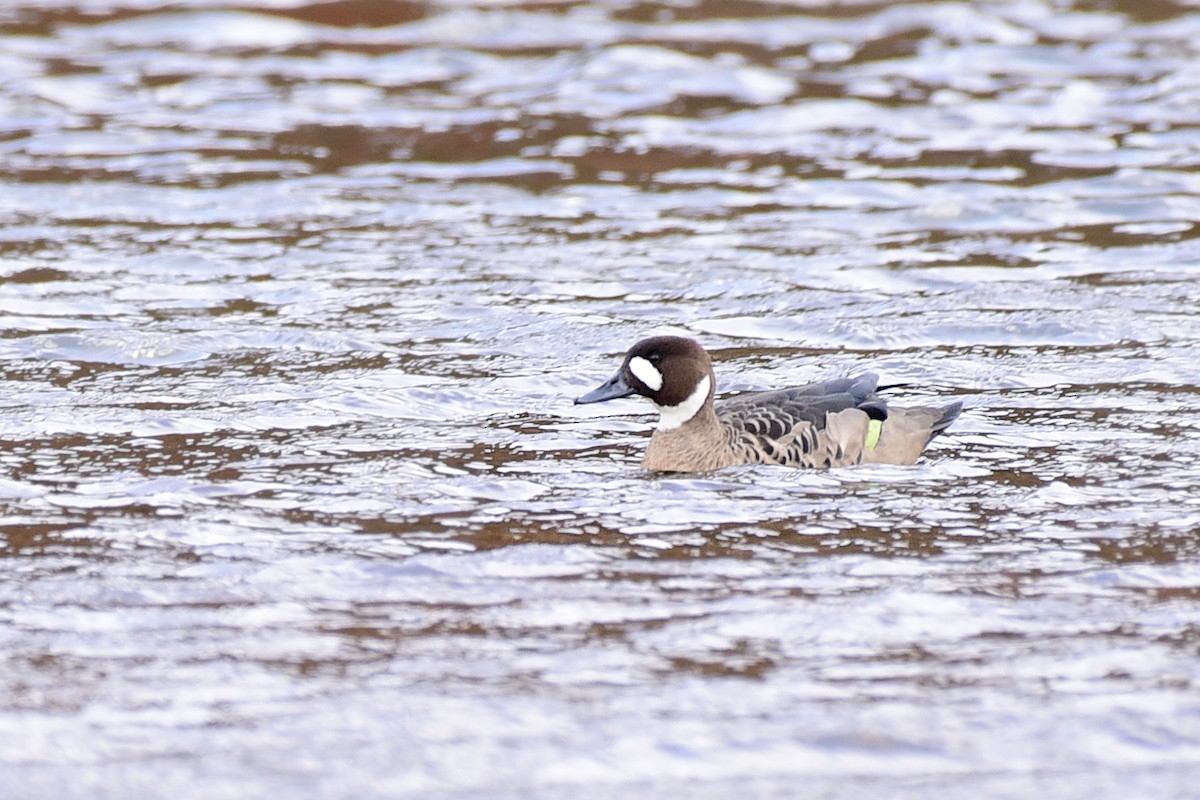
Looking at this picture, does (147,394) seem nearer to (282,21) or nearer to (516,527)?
(516,527)

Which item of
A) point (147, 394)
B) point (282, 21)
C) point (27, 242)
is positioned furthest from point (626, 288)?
point (282, 21)

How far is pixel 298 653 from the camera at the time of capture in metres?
6.49

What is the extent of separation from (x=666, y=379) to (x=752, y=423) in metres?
0.48

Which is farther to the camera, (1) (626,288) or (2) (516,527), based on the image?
(1) (626,288)

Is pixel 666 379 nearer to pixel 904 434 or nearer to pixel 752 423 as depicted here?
pixel 752 423

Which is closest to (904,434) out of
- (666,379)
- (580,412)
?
(666,379)

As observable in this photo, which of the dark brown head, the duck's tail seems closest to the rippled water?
Result: the duck's tail

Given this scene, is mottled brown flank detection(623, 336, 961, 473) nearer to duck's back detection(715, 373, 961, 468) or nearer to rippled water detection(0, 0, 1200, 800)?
duck's back detection(715, 373, 961, 468)

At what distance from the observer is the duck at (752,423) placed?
8891mm

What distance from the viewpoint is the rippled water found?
5973 millimetres

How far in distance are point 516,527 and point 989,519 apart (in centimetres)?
204

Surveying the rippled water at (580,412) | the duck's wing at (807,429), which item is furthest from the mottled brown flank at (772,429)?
the rippled water at (580,412)

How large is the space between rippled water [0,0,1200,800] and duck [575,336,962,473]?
203mm

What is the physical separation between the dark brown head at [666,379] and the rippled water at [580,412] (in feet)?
1.42
